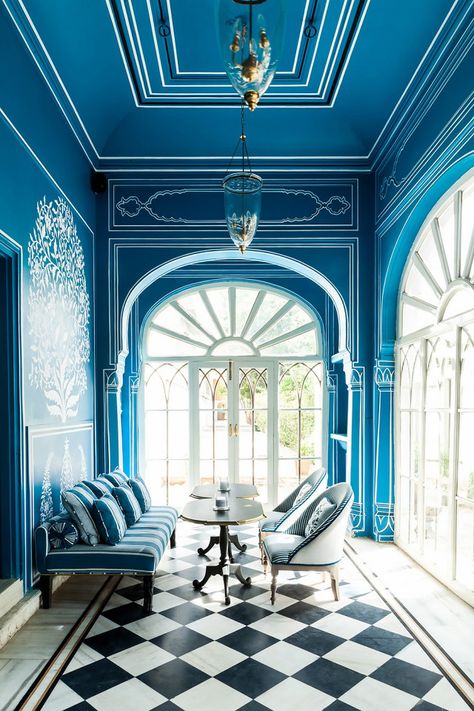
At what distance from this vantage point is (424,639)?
347 cm

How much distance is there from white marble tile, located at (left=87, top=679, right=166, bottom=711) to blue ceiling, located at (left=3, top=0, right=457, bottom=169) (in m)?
3.84

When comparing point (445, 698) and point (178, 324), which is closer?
point (445, 698)

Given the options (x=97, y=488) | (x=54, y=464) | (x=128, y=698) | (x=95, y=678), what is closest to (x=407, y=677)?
(x=128, y=698)

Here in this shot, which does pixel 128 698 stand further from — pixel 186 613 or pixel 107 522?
pixel 107 522

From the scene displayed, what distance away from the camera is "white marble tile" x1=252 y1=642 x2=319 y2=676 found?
3.14m

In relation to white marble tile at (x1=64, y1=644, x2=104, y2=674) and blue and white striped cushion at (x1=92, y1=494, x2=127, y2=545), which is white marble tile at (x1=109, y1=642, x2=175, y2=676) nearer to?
white marble tile at (x1=64, y1=644, x2=104, y2=674)

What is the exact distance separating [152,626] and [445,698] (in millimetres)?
1916

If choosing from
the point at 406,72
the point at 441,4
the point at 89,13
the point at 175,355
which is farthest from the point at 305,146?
the point at 175,355

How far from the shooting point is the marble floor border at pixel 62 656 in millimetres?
2797

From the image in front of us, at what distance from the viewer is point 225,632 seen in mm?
3613

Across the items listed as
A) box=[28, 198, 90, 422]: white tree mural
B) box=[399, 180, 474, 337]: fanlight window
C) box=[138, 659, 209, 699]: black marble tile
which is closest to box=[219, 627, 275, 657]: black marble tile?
box=[138, 659, 209, 699]: black marble tile

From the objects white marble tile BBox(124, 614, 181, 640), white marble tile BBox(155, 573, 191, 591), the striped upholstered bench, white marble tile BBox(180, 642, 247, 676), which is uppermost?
the striped upholstered bench

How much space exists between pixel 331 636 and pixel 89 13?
15.4ft

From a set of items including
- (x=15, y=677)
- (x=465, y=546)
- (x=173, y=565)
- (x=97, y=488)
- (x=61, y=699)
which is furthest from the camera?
(x=173, y=565)
